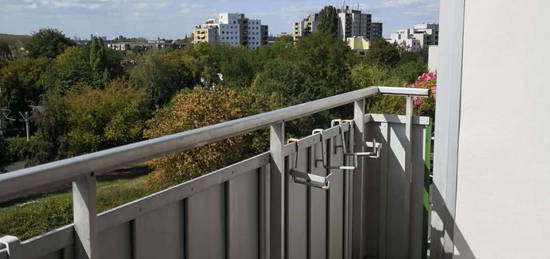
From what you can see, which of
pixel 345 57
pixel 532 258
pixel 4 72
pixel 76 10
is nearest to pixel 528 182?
pixel 532 258

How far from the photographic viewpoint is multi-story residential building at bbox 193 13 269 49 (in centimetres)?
5756

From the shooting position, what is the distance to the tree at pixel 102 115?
38750 mm

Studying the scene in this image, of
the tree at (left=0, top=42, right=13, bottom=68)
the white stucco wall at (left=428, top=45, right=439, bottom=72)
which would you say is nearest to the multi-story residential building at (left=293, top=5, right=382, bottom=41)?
the tree at (left=0, top=42, right=13, bottom=68)

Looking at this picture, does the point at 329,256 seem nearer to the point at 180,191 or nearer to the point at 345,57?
the point at 180,191

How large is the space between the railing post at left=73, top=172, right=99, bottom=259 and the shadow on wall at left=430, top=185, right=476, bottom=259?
1.36 meters

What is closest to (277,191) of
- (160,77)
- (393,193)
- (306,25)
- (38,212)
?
(393,193)

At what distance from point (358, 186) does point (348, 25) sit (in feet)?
167

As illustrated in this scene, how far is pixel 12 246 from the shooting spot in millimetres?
704

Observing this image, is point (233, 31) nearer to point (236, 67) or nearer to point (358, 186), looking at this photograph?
point (236, 67)

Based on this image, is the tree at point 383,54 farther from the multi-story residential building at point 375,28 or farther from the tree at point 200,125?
the multi-story residential building at point 375,28

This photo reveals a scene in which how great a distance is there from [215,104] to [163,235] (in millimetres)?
27416

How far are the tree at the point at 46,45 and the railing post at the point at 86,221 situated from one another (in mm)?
48463

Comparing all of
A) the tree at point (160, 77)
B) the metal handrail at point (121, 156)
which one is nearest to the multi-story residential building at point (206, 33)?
the tree at point (160, 77)

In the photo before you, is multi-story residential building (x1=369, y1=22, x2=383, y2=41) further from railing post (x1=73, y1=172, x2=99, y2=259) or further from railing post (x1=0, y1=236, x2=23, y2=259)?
railing post (x1=0, y1=236, x2=23, y2=259)
